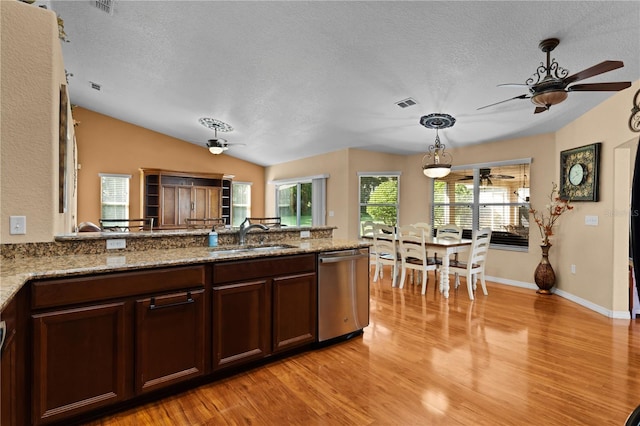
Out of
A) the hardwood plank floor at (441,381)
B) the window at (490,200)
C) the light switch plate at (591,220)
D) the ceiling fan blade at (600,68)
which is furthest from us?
the window at (490,200)

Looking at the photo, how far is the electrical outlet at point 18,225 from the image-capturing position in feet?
6.36

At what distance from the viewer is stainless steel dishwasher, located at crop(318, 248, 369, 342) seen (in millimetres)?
2789

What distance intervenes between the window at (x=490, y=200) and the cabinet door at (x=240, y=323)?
15.7 ft

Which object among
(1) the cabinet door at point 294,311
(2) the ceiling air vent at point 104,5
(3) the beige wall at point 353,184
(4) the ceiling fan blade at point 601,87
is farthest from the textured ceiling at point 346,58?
(1) the cabinet door at point 294,311

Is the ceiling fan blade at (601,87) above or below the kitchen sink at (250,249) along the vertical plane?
above

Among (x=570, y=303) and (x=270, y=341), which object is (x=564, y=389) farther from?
(x=570, y=303)

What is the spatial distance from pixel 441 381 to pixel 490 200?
4327 mm

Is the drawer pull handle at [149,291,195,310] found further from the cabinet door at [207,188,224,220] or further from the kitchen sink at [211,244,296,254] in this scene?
the cabinet door at [207,188,224,220]

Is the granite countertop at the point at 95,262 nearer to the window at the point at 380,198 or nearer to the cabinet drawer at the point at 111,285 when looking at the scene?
the cabinet drawer at the point at 111,285

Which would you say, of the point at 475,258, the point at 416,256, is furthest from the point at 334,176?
the point at 475,258

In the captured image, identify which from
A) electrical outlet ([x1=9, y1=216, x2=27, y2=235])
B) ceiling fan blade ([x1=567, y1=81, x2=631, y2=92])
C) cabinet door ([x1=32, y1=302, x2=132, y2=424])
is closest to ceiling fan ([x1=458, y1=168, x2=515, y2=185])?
ceiling fan blade ([x1=567, y1=81, x2=631, y2=92])

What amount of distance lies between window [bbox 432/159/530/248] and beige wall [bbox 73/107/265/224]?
5400 mm

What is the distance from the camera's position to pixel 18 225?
196 cm

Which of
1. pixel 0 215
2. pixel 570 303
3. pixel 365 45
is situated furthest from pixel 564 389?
pixel 0 215
